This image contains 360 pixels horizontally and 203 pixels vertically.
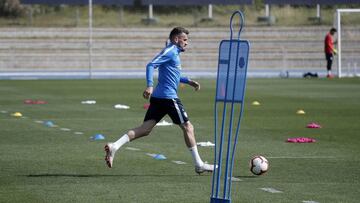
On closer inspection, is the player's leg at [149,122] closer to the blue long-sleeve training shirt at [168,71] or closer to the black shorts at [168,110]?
the black shorts at [168,110]

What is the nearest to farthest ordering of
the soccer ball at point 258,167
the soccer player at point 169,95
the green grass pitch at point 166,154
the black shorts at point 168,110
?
the green grass pitch at point 166,154 < the soccer ball at point 258,167 < the soccer player at point 169,95 < the black shorts at point 168,110

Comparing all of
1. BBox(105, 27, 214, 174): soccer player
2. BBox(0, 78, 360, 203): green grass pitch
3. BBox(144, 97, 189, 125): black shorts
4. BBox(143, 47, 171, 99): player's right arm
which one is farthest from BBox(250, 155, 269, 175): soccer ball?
BBox(143, 47, 171, 99): player's right arm

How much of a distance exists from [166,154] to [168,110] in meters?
2.22

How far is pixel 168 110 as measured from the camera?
14.2 meters

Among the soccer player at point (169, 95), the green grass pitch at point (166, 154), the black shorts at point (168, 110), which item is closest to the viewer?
the green grass pitch at point (166, 154)

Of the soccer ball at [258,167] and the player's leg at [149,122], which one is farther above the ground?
the player's leg at [149,122]

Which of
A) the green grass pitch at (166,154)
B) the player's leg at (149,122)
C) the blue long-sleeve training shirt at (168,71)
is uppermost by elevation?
the blue long-sleeve training shirt at (168,71)

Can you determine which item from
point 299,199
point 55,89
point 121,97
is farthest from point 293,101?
point 299,199

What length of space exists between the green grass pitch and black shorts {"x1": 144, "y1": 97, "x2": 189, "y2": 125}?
74 centimetres

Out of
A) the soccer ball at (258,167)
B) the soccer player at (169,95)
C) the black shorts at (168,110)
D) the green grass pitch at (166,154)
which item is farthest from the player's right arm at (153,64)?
the soccer ball at (258,167)

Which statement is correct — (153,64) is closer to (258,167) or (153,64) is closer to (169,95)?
(169,95)

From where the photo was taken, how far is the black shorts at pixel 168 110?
14188 millimetres

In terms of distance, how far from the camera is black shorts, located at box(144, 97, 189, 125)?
14188mm

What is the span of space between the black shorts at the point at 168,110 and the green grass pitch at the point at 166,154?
736 millimetres
